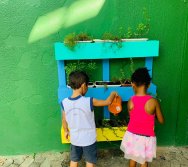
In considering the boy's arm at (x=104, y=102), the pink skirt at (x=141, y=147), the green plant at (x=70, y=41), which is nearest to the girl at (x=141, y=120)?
the pink skirt at (x=141, y=147)

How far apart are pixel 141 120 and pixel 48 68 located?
4.35 ft

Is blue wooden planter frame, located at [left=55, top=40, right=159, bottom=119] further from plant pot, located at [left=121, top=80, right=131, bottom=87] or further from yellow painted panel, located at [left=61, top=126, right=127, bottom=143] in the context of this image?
yellow painted panel, located at [left=61, top=126, right=127, bottom=143]

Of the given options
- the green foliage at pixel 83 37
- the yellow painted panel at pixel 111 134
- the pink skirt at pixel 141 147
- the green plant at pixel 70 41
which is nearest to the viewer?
the pink skirt at pixel 141 147

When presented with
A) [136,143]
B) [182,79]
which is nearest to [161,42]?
[182,79]

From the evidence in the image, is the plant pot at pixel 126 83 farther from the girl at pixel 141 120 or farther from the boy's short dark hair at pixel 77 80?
the boy's short dark hair at pixel 77 80

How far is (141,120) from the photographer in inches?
99.2

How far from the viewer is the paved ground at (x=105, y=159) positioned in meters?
3.22

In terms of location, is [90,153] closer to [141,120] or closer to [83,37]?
[141,120]

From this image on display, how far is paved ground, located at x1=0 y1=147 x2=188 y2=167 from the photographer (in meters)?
3.22

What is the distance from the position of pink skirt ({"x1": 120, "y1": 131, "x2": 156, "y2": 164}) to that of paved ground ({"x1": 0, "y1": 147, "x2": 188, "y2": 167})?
63 cm

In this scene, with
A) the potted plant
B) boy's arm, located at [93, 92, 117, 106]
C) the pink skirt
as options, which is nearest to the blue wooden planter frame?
the potted plant

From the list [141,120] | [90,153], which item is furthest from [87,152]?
[141,120]

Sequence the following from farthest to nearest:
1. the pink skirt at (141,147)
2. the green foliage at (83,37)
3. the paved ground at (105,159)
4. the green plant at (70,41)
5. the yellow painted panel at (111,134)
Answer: the paved ground at (105,159), the yellow painted panel at (111,134), the green foliage at (83,37), the green plant at (70,41), the pink skirt at (141,147)

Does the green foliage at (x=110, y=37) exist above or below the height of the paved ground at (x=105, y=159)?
above
